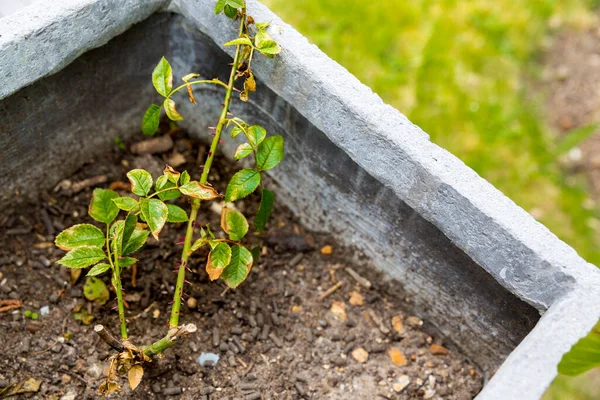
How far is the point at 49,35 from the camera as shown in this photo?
5.03ft

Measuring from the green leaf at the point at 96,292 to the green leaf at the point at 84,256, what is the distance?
0.28 meters

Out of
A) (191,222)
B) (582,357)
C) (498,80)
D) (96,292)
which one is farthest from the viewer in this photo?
(498,80)

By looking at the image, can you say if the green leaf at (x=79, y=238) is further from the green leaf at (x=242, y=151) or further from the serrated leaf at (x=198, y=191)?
the green leaf at (x=242, y=151)

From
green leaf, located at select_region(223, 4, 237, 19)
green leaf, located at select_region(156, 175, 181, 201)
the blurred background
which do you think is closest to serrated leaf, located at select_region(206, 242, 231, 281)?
green leaf, located at select_region(156, 175, 181, 201)

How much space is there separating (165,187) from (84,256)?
0.78 feet

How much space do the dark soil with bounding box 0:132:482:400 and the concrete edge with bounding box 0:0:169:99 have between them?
469 mm

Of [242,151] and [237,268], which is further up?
[242,151]

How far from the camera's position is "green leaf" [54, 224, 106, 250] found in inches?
58.2

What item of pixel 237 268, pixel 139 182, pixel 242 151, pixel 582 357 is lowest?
pixel 237 268

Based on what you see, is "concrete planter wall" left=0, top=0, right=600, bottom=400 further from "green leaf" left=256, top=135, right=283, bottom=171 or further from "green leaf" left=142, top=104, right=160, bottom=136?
"green leaf" left=142, top=104, right=160, bottom=136

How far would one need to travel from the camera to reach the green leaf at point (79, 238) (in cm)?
148

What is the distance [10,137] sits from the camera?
1.70 meters

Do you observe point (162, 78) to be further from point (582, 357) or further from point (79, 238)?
point (582, 357)

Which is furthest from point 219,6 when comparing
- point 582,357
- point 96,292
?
point 582,357
